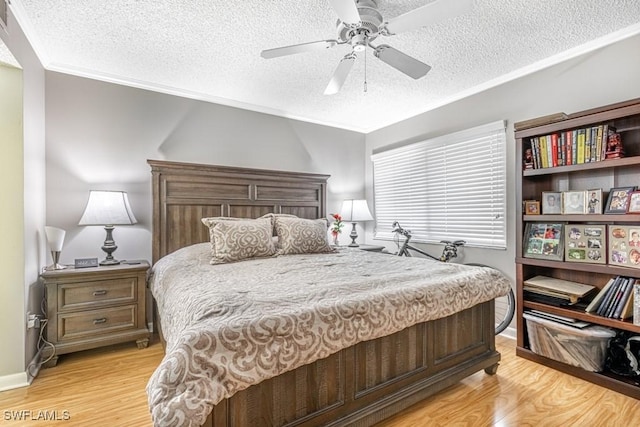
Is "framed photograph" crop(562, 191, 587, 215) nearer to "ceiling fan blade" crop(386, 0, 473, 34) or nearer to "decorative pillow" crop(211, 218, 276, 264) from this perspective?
"ceiling fan blade" crop(386, 0, 473, 34)

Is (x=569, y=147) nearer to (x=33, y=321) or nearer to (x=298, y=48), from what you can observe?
(x=298, y=48)

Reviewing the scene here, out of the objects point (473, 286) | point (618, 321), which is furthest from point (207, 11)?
point (618, 321)

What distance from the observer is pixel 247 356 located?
1.19 metres

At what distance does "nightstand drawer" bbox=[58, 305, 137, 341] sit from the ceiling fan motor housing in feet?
9.18

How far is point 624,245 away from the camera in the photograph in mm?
2096

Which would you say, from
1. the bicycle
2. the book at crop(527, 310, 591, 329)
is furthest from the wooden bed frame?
the bicycle

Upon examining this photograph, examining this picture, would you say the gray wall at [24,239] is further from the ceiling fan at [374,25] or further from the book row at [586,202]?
the book row at [586,202]

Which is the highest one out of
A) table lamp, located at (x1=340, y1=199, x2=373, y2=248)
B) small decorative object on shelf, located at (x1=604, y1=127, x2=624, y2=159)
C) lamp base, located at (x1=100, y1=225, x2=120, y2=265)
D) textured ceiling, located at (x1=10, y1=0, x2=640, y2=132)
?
textured ceiling, located at (x1=10, y1=0, x2=640, y2=132)

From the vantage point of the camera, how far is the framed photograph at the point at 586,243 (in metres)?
2.21

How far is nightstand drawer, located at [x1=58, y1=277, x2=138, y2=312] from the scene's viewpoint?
2.46 meters

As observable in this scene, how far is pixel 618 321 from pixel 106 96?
15.1ft

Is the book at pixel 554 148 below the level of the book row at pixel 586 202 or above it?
above

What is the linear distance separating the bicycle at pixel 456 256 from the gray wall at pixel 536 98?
17 centimetres

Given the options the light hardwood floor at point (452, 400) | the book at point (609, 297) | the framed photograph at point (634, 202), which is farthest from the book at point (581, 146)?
the light hardwood floor at point (452, 400)
